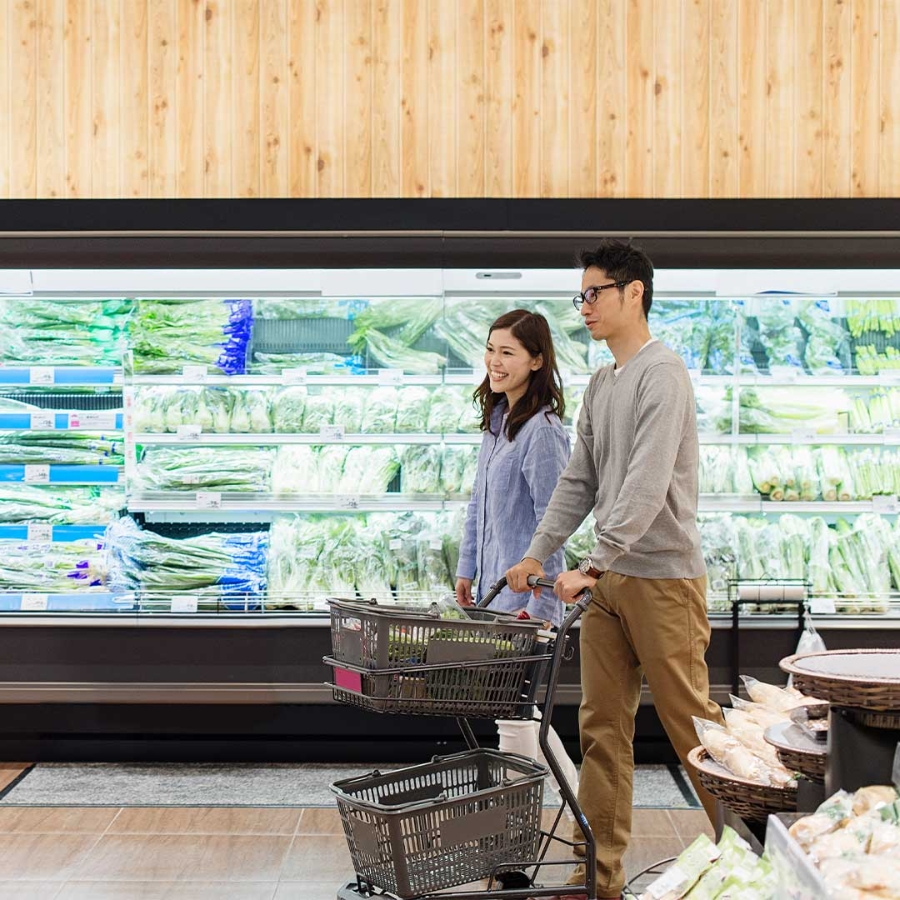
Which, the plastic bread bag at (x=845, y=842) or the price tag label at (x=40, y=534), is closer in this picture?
the plastic bread bag at (x=845, y=842)

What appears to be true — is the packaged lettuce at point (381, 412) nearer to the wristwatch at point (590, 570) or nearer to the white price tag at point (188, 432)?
the white price tag at point (188, 432)

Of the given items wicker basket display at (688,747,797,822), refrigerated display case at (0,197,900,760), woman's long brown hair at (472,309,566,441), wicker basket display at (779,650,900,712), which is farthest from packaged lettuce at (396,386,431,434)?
wicker basket display at (779,650,900,712)

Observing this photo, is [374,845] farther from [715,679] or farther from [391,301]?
[391,301]

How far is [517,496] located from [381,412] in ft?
3.96

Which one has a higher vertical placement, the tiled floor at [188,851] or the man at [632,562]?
the man at [632,562]

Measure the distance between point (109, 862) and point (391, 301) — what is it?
238 centimetres

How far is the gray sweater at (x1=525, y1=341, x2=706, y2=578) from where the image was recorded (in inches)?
110

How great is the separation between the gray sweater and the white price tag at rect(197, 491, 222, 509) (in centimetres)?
170

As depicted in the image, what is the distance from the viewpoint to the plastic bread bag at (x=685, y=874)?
5.37 feet

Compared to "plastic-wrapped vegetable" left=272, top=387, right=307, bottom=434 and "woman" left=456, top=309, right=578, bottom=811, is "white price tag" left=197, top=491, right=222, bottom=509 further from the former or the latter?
"woman" left=456, top=309, right=578, bottom=811

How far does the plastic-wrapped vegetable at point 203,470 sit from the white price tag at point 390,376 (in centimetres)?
59

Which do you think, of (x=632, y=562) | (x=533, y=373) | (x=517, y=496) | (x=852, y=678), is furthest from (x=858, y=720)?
(x=533, y=373)

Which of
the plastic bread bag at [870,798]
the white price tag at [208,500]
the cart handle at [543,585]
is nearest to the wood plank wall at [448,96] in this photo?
the white price tag at [208,500]

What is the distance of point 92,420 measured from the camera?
443cm
